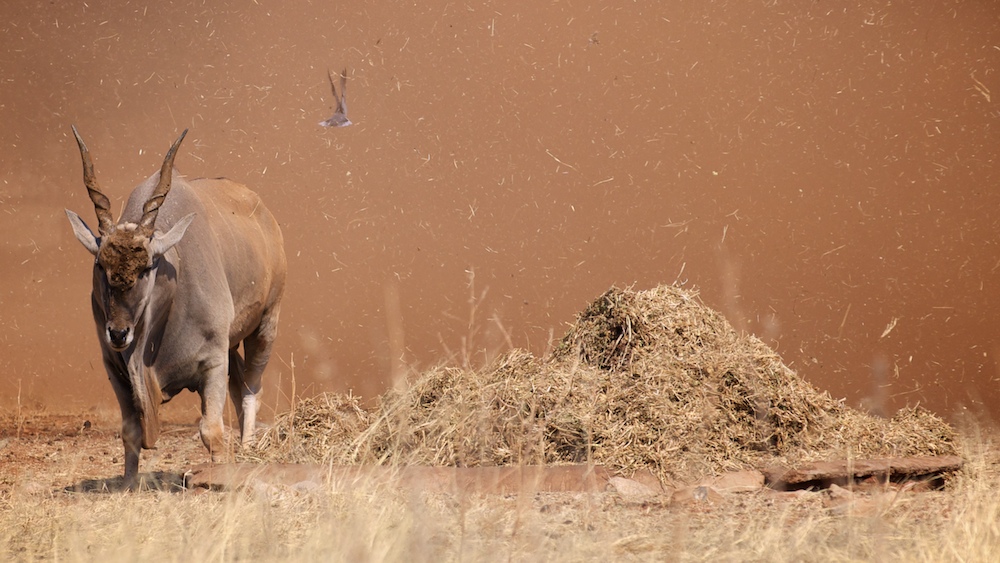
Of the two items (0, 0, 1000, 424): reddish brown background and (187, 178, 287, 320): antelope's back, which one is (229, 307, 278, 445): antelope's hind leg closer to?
(187, 178, 287, 320): antelope's back

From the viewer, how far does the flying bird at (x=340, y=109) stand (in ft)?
26.7

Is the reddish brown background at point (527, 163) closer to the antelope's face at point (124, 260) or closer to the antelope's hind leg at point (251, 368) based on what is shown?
the antelope's hind leg at point (251, 368)

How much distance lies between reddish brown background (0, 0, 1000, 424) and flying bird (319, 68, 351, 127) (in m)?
0.08

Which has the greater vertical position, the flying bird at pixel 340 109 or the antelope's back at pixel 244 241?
the flying bird at pixel 340 109

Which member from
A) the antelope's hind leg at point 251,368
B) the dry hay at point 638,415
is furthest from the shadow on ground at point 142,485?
the antelope's hind leg at point 251,368

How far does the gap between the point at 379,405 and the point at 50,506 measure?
6.63 feet

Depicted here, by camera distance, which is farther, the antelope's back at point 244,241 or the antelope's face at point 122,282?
the antelope's back at point 244,241

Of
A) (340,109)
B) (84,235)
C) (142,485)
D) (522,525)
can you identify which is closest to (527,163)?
(340,109)

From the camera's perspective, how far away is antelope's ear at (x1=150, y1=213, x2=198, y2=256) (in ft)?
15.9

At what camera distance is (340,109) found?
8164 mm

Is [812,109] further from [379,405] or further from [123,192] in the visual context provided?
[123,192]

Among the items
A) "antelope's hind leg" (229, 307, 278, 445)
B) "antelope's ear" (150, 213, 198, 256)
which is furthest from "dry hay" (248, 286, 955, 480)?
"antelope's ear" (150, 213, 198, 256)

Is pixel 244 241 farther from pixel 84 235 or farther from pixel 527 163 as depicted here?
pixel 527 163

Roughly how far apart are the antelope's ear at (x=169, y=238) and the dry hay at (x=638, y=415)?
4.19 feet
